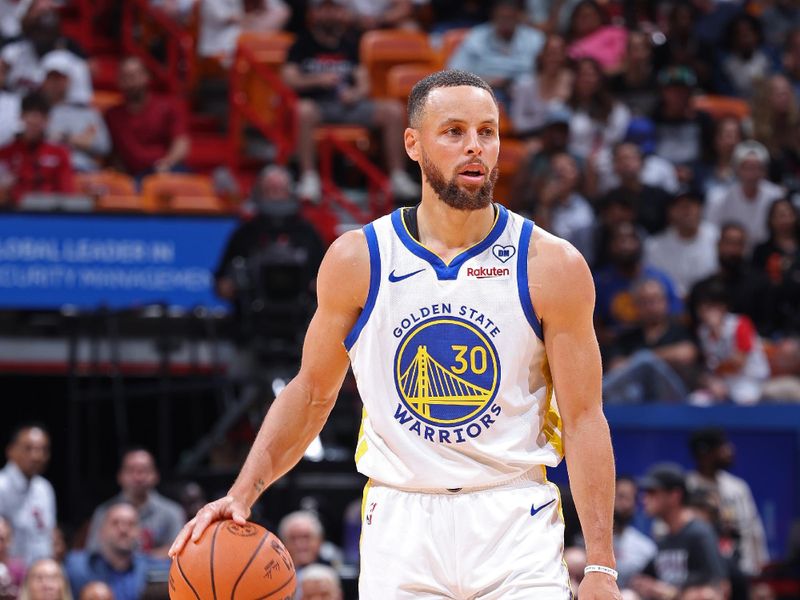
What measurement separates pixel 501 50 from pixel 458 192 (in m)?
11.1

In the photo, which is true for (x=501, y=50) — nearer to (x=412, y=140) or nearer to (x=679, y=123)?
(x=679, y=123)

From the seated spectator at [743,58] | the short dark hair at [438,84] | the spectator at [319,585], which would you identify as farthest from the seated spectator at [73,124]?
the short dark hair at [438,84]

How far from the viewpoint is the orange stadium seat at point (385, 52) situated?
1545cm

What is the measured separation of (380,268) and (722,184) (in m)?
10.1

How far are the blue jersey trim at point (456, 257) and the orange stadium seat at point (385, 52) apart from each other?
10547 mm

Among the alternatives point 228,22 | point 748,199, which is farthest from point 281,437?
point 228,22

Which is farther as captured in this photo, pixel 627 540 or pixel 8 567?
pixel 627 540

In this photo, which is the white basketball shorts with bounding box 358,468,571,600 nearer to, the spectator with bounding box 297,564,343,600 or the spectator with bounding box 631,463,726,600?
the spectator with bounding box 297,564,343,600

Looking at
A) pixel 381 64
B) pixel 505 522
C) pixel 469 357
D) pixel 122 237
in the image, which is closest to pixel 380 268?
pixel 469 357

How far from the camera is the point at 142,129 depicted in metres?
14.7

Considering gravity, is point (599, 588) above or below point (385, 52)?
below

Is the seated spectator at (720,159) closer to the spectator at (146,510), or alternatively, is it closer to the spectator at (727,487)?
the spectator at (727,487)

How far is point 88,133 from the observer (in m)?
14.4

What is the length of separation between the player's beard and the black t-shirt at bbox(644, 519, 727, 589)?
17.3 ft
